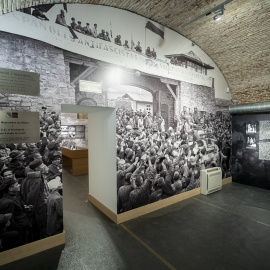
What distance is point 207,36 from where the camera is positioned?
4953 mm

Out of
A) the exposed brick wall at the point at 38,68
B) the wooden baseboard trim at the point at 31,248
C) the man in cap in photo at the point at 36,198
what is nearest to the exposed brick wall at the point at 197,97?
the exposed brick wall at the point at 38,68

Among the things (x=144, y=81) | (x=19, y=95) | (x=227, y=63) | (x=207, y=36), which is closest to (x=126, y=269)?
(x=19, y=95)

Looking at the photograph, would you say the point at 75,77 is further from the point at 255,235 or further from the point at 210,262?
the point at 255,235

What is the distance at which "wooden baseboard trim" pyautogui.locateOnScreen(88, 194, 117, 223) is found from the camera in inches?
153

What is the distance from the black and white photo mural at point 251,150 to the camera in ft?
19.7

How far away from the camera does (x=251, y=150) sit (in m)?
6.36

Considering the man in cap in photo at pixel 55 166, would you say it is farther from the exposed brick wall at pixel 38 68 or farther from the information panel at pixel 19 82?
the information panel at pixel 19 82

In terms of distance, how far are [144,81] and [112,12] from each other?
156 centimetres

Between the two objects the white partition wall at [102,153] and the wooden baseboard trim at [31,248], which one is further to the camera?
the white partition wall at [102,153]

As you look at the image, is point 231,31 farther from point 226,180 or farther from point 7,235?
point 7,235

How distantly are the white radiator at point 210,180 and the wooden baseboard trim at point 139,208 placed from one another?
1.38 feet

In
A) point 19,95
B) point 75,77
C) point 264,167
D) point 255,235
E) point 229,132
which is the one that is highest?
point 75,77

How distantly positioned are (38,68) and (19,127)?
1.04 metres

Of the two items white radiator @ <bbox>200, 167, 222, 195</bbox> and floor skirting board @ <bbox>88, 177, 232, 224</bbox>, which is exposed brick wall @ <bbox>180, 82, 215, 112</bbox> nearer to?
white radiator @ <bbox>200, 167, 222, 195</bbox>
